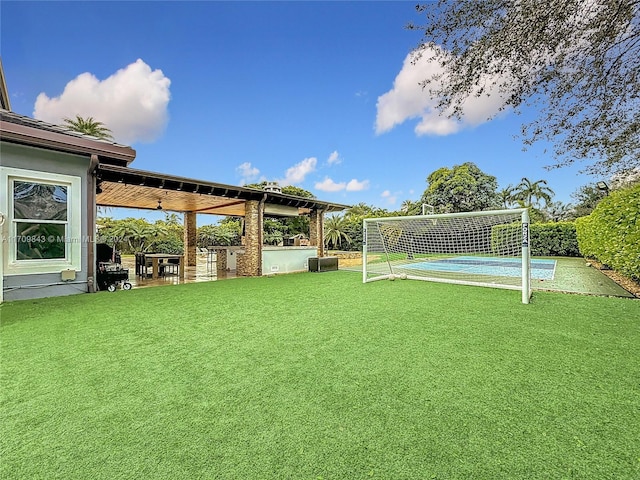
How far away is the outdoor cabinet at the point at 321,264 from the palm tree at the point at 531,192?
28.1 m

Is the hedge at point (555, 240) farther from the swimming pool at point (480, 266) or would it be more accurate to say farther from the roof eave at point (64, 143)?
the roof eave at point (64, 143)

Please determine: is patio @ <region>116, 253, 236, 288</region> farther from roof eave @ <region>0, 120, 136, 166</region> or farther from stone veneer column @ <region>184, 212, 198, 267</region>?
roof eave @ <region>0, 120, 136, 166</region>

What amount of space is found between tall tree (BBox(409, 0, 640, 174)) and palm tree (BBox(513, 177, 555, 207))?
30736 millimetres

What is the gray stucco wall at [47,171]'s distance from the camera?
6.18 m

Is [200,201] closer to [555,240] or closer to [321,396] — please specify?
[321,396]

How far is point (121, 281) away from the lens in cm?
793

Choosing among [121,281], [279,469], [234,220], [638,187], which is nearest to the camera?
[279,469]

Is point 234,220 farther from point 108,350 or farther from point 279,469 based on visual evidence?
point 279,469

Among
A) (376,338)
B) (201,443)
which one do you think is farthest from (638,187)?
(201,443)

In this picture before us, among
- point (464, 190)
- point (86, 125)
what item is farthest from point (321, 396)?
point (86, 125)

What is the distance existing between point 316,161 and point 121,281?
2498cm

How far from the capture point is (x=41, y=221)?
21.6 feet

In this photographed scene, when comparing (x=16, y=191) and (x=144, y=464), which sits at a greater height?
(x=16, y=191)

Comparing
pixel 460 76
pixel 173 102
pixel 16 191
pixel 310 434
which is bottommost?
pixel 310 434
